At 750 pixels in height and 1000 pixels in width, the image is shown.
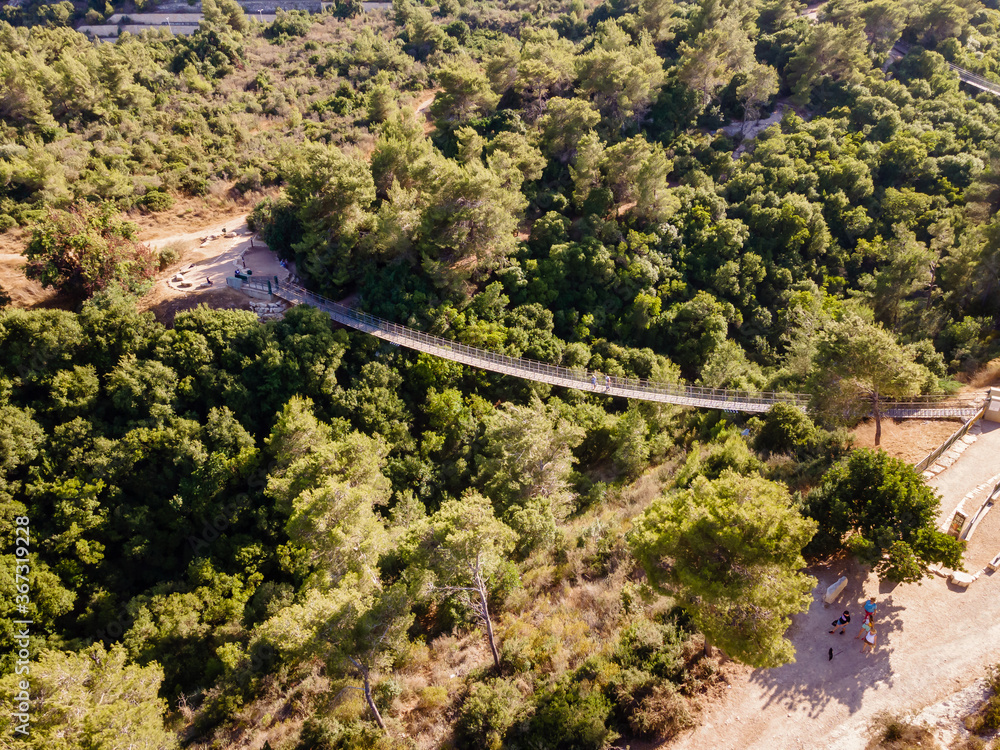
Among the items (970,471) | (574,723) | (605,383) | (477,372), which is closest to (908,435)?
(970,471)

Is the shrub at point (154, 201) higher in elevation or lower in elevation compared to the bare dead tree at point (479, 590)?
higher

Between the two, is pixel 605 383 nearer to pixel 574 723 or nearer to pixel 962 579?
pixel 962 579

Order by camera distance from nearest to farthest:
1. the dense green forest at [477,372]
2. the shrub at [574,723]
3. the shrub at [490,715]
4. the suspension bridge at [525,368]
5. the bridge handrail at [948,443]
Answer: the shrub at [574,723]
the shrub at [490,715]
the dense green forest at [477,372]
the bridge handrail at [948,443]
the suspension bridge at [525,368]

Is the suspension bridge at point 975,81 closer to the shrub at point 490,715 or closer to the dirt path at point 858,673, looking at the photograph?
the dirt path at point 858,673

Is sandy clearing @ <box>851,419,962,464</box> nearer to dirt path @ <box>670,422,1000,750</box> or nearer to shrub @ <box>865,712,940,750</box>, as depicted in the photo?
dirt path @ <box>670,422,1000,750</box>

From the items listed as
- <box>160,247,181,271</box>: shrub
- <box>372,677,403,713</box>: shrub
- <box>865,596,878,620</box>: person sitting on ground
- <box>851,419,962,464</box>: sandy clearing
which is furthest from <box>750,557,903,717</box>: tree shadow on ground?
<box>160,247,181,271</box>: shrub

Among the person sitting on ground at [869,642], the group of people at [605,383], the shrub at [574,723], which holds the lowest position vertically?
the shrub at [574,723]

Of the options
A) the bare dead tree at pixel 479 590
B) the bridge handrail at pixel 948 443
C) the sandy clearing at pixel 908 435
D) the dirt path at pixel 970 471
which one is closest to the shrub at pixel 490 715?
the bare dead tree at pixel 479 590

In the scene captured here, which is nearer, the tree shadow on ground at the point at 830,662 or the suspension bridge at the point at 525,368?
the tree shadow on ground at the point at 830,662
